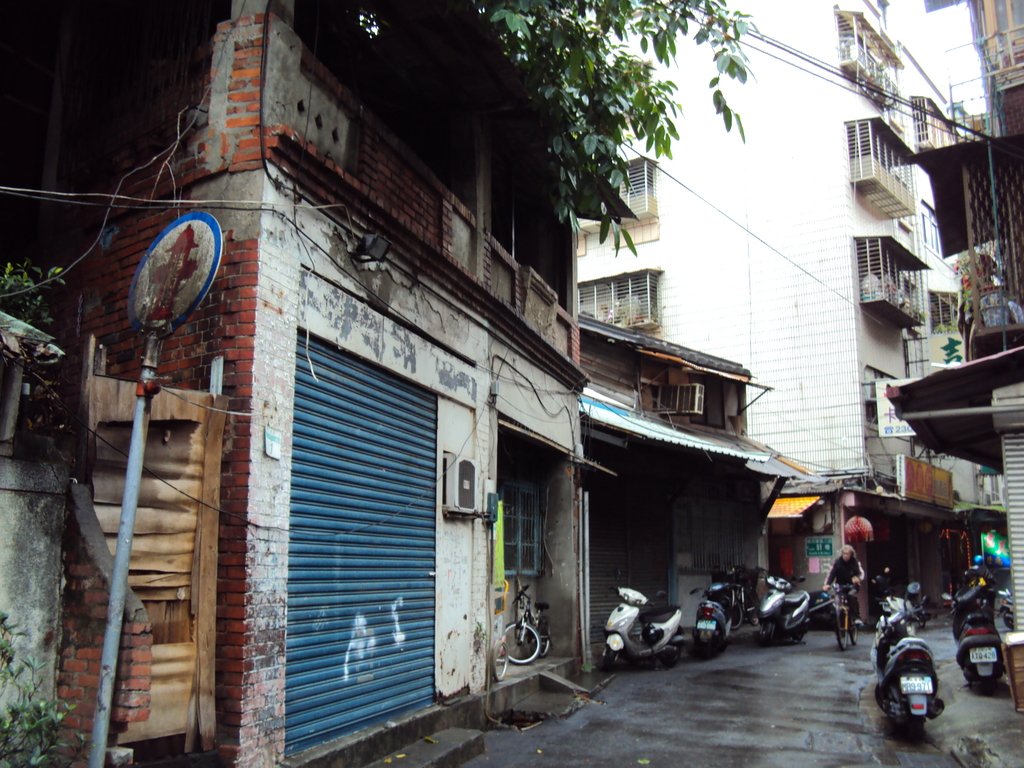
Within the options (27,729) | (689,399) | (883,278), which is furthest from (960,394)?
(883,278)

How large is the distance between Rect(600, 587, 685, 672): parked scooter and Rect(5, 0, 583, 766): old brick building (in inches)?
136

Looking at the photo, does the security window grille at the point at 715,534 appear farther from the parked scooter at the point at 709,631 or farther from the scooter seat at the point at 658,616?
the scooter seat at the point at 658,616

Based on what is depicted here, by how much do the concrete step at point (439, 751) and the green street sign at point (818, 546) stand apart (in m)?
14.9

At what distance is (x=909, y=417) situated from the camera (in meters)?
8.78

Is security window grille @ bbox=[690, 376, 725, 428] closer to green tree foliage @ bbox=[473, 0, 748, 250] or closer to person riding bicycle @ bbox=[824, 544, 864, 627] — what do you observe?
person riding bicycle @ bbox=[824, 544, 864, 627]

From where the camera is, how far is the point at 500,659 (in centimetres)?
953

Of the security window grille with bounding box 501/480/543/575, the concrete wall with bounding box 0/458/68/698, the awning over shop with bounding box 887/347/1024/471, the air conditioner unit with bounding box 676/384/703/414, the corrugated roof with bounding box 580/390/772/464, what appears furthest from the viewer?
the air conditioner unit with bounding box 676/384/703/414

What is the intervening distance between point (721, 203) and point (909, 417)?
16100 mm

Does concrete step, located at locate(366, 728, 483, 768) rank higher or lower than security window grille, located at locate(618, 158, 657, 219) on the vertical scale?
lower

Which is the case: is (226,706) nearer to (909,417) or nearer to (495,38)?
(495,38)

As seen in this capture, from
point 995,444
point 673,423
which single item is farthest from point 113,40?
point 673,423

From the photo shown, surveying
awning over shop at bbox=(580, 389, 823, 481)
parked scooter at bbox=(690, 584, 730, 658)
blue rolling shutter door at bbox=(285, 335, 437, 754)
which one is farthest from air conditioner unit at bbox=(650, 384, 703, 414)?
blue rolling shutter door at bbox=(285, 335, 437, 754)

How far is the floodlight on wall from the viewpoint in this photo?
634cm

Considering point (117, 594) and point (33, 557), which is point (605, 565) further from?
point (117, 594)
